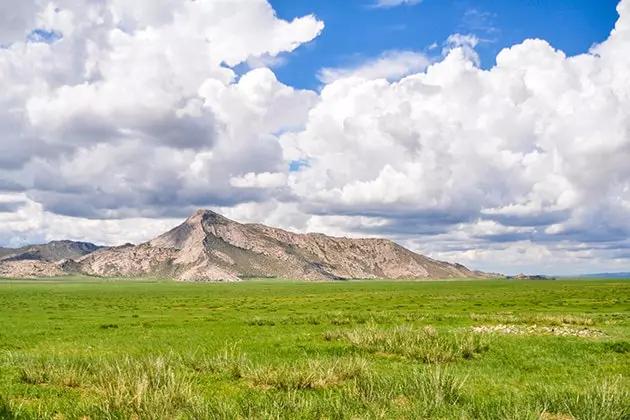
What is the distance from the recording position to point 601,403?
14.4 metres

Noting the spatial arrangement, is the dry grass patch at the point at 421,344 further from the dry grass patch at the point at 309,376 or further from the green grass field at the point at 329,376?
the dry grass patch at the point at 309,376

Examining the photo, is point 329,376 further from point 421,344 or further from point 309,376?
point 421,344

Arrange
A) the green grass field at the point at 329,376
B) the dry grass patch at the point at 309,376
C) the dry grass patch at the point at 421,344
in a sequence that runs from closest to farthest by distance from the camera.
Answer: the green grass field at the point at 329,376 → the dry grass patch at the point at 309,376 → the dry grass patch at the point at 421,344

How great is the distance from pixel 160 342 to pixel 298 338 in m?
9.19

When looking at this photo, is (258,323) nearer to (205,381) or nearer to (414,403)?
(205,381)

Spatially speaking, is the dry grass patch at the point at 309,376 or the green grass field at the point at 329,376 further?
the dry grass patch at the point at 309,376

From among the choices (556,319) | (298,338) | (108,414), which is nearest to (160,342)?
(298,338)

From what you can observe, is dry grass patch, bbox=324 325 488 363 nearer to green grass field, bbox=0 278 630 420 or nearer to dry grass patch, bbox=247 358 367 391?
green grass field, bbox=0 278 630 420

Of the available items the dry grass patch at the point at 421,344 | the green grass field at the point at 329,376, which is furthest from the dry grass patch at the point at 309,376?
the dry grass patch at the point at 421,344

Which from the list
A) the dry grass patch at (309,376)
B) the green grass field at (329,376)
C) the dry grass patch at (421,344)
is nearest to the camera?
the green grass field at (329,376)

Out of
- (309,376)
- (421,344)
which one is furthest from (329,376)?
(421,344)

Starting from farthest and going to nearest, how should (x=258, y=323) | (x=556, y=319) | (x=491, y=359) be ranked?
(x=258, y=323)
(x=556, y=319)
(x=491, y=359)

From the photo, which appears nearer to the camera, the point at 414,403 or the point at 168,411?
the point at 168,411

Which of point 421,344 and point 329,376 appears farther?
point 421,344
